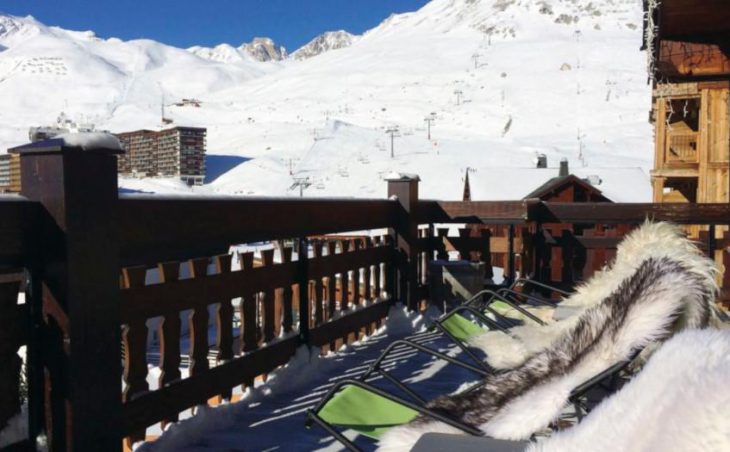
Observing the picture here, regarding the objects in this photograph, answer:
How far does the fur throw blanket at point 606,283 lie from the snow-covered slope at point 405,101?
26.8 m

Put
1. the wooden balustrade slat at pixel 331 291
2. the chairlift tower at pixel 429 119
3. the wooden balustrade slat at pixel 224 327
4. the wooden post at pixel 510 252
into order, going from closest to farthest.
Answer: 1. the wooden balustrade slat at pixel 224 327
2. the wooden balustrade slat at pixel 331 291
3. the wooden post at pixel 510 252
4. the chairlift tower at pixel 429 119

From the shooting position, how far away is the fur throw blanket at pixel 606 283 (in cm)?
252

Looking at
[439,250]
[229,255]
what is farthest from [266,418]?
[439,250]

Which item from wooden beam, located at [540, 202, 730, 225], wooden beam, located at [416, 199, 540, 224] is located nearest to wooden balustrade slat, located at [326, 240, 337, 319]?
wooden beam, located at [416, 199, 540, 224]

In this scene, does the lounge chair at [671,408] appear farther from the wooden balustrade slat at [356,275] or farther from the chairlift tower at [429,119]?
the chairlift tower at [429,119]

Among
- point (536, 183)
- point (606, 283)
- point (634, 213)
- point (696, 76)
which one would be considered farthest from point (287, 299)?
point (536, 183)

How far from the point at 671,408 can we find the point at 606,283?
2328mm

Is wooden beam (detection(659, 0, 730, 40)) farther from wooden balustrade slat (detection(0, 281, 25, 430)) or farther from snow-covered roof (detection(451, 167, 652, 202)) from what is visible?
snow-covered roof (detection(451, 167, 652, 202))

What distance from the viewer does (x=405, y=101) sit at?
8150 centimetres

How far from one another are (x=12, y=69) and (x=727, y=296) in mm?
155041

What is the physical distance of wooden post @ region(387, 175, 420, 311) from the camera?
232 inches

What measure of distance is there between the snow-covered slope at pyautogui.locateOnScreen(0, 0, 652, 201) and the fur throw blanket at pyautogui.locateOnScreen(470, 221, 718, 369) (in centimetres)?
2685

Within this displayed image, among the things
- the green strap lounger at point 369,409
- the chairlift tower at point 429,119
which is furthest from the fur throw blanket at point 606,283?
the chairlift tower at point 429,119

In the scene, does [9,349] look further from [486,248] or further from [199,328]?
[486,248]
